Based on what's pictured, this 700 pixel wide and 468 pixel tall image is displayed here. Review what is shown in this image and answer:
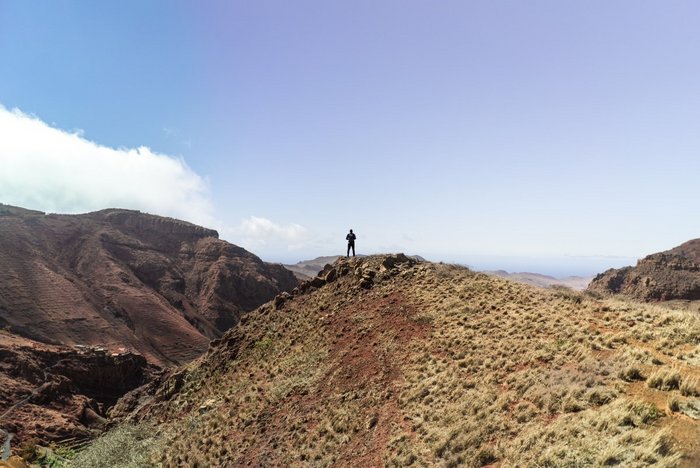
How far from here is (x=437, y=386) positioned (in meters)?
13.8

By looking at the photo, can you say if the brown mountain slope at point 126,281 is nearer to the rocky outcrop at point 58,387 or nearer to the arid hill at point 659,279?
the rocky outcrop at point 58,387

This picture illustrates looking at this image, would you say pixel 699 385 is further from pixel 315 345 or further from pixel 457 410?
pixel 315 345

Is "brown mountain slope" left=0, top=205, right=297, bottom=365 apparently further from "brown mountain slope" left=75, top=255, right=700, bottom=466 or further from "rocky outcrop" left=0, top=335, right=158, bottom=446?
"brown mountain slope" left=75, top=255, right=700, bottom=466

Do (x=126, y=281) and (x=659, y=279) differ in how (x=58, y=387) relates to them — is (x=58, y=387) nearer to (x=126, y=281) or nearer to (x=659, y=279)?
(x=126, y=281)

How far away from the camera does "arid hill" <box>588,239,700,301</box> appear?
65456mm

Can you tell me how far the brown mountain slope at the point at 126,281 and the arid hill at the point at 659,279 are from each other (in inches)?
3082

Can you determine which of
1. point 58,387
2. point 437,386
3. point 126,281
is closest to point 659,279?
point 437,386

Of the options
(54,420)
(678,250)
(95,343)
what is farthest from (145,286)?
(678,250)

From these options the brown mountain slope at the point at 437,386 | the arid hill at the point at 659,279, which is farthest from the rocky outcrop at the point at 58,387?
the arid hill at the point at 659,279

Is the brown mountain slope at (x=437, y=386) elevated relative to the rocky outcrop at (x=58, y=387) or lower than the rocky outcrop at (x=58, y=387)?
elevated

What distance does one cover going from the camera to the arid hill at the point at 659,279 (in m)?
65.5

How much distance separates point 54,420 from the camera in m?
26.4

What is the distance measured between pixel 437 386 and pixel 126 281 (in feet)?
272

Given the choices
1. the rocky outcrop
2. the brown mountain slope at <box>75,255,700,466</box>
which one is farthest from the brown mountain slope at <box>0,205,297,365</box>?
the brown mountain slope at <box>75,255,700,466</box>
